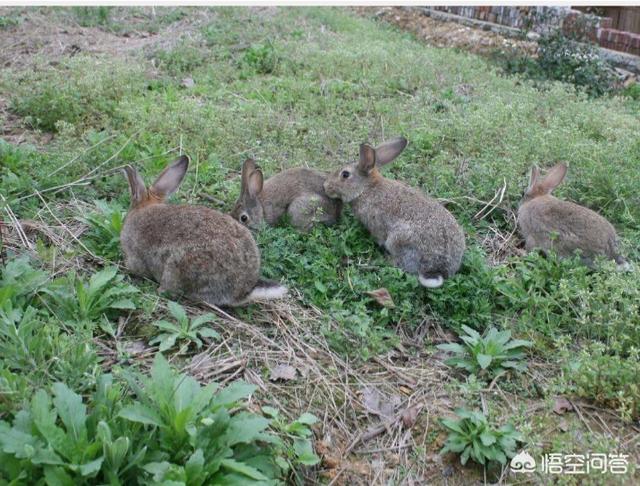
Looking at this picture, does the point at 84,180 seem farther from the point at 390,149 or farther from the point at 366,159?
the point at 390,149

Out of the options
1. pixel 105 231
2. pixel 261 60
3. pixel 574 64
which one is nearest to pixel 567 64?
pixel 574 64

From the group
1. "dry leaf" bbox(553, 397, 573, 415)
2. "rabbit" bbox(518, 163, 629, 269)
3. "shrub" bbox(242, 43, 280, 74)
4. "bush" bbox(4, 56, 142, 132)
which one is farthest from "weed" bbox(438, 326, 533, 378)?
"shrub" bbox(242, 43, 280, 74)

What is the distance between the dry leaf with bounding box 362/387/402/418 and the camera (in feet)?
11.0

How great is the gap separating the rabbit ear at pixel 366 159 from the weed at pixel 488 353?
1.62 m

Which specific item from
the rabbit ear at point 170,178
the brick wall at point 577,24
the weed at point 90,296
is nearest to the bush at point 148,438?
the weed at point 90,296

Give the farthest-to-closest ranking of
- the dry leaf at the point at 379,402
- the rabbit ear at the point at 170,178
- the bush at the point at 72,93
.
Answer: the bush at the point at 72,93, the rabbit ear at the point at 170,178, the dry leaf at the point at 379,402

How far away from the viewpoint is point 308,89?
736 cm

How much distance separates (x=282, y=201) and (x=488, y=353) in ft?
6.55

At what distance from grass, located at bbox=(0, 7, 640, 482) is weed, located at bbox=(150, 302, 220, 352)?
99mm

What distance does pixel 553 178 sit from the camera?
5129mm

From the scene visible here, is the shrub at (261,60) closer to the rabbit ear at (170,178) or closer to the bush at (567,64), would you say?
the bush at (567,64)

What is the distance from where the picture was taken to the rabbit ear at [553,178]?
512 centimetres

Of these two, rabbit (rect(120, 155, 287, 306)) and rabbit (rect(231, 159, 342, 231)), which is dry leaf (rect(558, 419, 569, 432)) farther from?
rabbit (rect(231, 159, 342, 231))

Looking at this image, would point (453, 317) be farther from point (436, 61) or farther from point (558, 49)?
point (558, 49)
